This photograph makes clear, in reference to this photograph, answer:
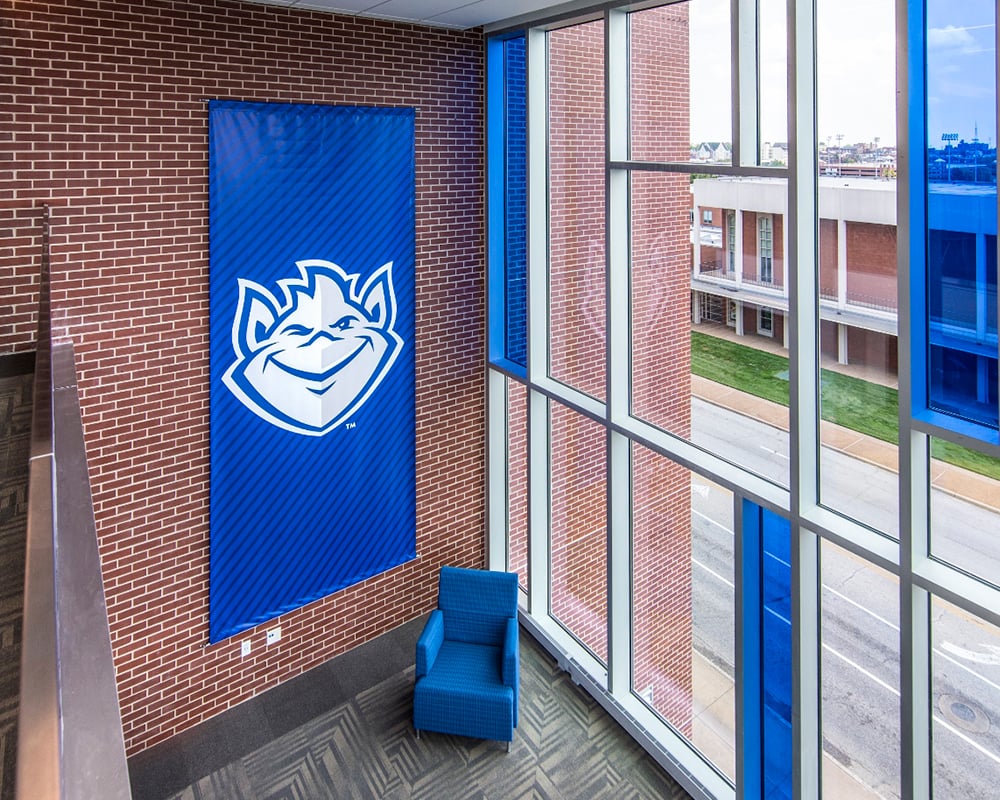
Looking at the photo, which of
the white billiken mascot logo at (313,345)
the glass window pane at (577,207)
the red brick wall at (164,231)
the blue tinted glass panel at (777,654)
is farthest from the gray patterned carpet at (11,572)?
the glass window pane at (577,207)

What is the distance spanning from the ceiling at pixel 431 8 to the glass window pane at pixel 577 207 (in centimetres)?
50

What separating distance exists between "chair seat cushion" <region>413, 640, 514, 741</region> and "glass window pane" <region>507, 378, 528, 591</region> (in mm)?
1549

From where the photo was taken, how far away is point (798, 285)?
399cm

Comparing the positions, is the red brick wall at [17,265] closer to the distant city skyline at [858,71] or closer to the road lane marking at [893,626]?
the distant city skyline at [858,71]

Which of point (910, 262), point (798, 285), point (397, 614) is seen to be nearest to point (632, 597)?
point (397, 614)

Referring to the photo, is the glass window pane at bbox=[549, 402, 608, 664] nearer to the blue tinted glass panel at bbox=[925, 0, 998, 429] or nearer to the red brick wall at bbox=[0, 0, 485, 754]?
the red brick wall at bbox=[0, 0, 485, 754]

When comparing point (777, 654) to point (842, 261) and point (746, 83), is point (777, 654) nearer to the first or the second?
point (842, 261)

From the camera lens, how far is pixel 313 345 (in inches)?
229

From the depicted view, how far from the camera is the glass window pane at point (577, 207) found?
18.6 ft

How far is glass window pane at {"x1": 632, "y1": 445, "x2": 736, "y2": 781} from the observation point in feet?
16.2

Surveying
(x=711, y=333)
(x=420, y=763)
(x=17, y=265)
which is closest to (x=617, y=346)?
(x=711, y=333)

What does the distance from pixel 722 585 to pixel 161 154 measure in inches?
180

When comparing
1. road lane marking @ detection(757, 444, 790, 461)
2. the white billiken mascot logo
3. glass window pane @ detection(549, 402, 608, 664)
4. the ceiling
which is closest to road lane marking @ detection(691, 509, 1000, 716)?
road lane marking @ detection(757, 444, 790, 461)

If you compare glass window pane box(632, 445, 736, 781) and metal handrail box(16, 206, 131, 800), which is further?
glass window pane box(632, 445, 736, 781)
